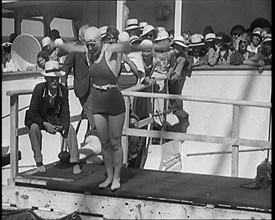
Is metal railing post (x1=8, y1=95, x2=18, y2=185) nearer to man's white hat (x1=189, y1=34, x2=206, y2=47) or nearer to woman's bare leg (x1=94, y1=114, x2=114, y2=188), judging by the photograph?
woman's bare leg (x1=94, y1=114, x2=114, y2=188)

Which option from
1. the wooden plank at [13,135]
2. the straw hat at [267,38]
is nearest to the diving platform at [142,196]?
the wooden plank at [13,135]

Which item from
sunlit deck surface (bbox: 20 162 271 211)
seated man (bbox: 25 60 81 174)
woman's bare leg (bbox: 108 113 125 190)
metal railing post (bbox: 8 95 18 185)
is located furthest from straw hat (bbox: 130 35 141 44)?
woman's bare leg (bbox: 108 113 125 190)

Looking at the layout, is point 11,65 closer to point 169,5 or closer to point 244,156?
point 169,5

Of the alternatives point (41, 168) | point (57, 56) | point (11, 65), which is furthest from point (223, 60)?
point (11, 65)

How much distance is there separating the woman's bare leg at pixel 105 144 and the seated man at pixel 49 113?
1.88 ft

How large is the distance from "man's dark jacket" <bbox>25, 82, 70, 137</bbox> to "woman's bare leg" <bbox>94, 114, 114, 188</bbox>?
0.70 metres

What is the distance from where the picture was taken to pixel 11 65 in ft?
25.3

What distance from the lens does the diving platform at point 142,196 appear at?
392 centimetres

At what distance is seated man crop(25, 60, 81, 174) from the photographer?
4652 mm

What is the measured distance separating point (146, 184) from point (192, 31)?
117 inches

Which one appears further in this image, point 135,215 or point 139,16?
point 139,16

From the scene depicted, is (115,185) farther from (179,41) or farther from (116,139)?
(179,41)

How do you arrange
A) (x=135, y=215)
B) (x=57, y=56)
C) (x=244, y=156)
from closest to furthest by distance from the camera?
(x=135, y=215) < (x=244, y=156) < (x=57, y=56)

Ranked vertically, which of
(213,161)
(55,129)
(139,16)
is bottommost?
(213,161)
